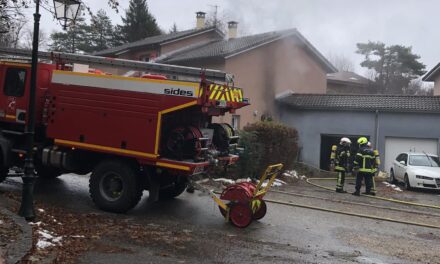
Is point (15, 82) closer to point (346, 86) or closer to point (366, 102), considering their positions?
point (366, 102)

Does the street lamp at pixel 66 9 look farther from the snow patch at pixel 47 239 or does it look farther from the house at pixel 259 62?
the house at pixel 259 62

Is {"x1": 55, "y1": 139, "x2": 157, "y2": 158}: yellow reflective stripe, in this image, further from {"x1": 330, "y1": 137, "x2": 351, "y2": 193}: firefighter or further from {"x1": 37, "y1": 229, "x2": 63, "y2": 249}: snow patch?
{"x1": 330, "y1": 137, "x2": 351, "y2": 193}: firefighter

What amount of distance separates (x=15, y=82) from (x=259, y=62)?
18.4 m

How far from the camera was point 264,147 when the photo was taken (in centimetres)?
1605

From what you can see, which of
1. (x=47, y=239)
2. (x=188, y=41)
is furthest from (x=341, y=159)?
(x=188, y=41)

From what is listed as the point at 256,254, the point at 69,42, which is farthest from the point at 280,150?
the point at 69,42

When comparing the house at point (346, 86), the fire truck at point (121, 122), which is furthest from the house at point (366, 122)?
the house at point (346, 86)

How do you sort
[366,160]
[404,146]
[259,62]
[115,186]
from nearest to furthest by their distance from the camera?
[115,186], [366,160], [404,146], [259,62]

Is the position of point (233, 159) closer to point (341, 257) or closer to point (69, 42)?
point (341, 257)

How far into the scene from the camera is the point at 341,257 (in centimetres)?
697

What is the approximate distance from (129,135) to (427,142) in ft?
61.8

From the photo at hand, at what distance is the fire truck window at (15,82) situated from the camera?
390 inches

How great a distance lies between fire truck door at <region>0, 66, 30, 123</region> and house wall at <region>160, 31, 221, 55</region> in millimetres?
24049

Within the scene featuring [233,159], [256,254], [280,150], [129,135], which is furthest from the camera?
[280,150]
